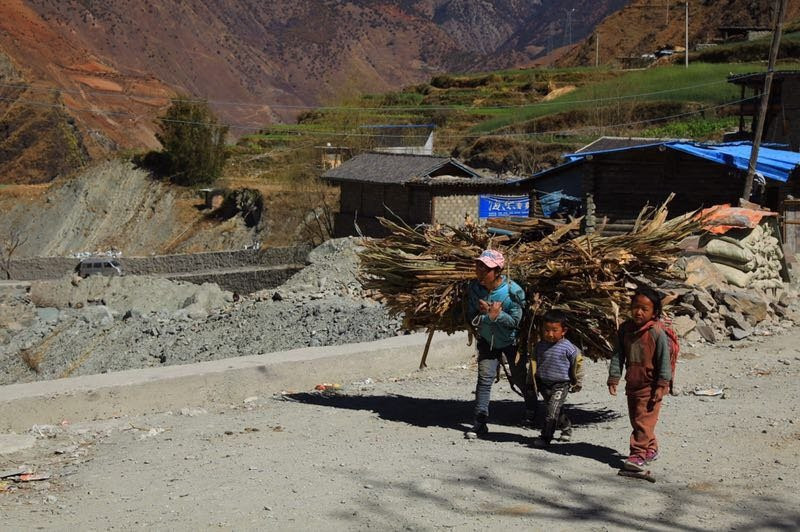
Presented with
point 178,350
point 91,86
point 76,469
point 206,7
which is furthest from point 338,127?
point 206,7

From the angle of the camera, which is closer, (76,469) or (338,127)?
(76,469)

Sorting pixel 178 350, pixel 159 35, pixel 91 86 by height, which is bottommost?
pixel 178 350

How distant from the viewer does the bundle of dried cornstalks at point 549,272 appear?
7.40 meters

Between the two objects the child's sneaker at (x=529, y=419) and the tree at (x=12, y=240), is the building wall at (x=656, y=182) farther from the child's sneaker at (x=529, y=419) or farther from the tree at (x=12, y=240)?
the tree at (x=12, y=240)

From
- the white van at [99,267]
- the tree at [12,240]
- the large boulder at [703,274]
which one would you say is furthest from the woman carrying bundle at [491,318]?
the tree at [12,240]

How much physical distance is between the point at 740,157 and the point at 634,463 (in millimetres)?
16507

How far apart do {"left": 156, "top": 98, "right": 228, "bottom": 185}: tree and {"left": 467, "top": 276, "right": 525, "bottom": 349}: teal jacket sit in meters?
52.5

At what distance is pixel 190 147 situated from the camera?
58344mm

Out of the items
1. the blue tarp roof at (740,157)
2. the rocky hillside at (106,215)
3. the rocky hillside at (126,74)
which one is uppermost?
the rocky hillside at (126,74)

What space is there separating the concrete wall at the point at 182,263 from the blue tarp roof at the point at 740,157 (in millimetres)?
15339

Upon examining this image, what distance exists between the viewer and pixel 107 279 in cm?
3238

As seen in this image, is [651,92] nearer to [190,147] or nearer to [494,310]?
[190,147]

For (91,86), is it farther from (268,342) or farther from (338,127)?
(268,342)

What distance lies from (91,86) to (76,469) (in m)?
129
